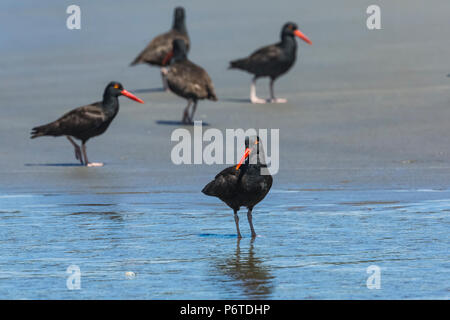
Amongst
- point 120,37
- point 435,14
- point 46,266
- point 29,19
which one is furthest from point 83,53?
point 46,266

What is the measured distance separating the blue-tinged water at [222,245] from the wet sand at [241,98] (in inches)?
5.3

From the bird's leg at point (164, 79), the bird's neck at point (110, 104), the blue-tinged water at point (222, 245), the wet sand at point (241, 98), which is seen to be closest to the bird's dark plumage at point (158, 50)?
the bird's leg at point (164, 79)

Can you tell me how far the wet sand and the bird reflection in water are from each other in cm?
16

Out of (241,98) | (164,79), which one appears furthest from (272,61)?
(164,79)

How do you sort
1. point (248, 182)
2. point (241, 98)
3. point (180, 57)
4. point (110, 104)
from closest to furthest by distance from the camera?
point (248, 182) → point (110, 104) → point (180, 57) → point (241, 98)

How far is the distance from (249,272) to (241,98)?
41.6 ft

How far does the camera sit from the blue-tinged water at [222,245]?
7703 millimetres

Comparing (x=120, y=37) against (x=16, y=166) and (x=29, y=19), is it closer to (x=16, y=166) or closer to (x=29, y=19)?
(x=29, y=19)

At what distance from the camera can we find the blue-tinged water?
25.3ft

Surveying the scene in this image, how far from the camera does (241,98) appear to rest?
20781 mm

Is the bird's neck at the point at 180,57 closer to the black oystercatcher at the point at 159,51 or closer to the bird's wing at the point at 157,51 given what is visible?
the black oystercatcher at the point at 159,51

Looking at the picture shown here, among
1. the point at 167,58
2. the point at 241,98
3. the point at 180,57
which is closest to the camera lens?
the point at 180,57

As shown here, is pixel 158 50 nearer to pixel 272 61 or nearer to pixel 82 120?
pixel 272 61

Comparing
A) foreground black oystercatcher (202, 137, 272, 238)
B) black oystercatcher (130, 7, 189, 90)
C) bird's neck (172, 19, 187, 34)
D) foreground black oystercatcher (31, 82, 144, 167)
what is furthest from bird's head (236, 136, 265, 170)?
bird's neck (172, 19, 187, 34)
